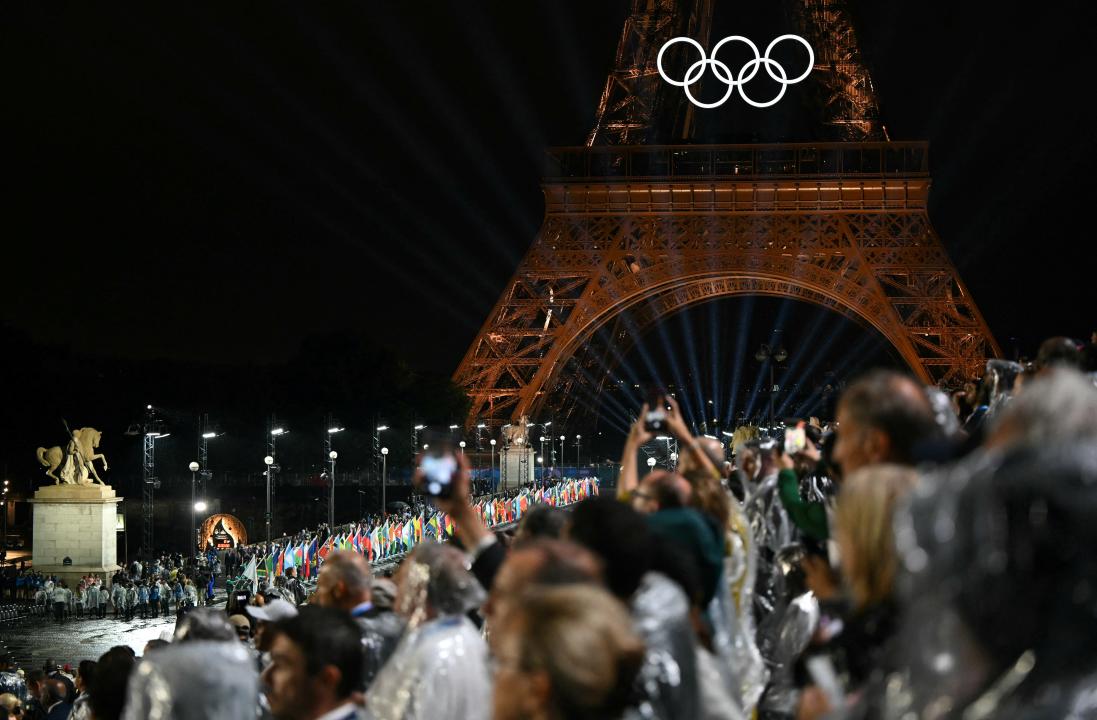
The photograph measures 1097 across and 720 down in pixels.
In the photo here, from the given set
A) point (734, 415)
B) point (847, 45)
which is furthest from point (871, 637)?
point (734, 415)

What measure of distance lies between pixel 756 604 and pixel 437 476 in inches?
118

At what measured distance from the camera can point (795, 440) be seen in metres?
6.28

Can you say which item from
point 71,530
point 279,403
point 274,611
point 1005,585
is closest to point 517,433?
point 279,403

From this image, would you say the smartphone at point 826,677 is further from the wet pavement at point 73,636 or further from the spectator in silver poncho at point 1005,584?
the wet pavement at point 73,636

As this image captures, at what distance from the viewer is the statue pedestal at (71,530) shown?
2922cm

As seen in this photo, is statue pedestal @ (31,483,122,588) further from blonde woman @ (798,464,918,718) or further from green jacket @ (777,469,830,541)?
blonde woman @ (798,464,918,718)

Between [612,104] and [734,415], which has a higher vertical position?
[612,104]

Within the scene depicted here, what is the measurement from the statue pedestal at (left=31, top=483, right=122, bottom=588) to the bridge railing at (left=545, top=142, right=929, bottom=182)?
64.1ft

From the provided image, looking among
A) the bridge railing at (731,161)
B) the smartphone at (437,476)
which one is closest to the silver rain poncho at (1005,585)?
the smartphone at (437,476)

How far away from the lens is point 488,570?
187 inches

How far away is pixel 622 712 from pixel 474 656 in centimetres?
119

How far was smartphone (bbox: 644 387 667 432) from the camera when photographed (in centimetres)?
624

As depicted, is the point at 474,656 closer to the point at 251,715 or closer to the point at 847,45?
the point at 251,715

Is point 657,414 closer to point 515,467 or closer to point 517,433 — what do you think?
point 517,433
